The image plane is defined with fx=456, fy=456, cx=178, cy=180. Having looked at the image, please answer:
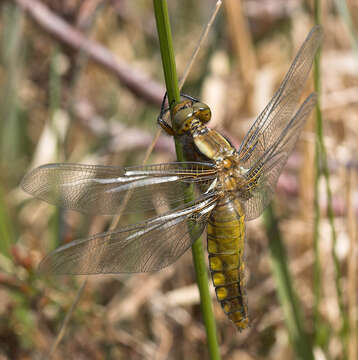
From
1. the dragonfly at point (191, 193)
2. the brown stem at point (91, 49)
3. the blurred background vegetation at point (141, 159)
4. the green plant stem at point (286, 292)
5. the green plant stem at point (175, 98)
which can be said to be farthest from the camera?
the brown stem at point (91, 49)

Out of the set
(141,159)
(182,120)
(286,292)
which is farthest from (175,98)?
(141,159)

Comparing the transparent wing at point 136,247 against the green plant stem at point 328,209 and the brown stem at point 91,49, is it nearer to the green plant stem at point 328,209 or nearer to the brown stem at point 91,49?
the green plant stem at point 328,209

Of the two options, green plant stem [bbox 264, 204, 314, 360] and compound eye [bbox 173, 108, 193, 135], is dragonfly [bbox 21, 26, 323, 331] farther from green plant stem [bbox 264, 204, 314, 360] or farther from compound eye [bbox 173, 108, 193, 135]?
green plant stem [bbox 264, 204, 314, 360]

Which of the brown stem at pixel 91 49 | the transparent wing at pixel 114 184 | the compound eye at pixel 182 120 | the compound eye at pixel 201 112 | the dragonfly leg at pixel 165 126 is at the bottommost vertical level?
the transparent wing at pixel 114 184

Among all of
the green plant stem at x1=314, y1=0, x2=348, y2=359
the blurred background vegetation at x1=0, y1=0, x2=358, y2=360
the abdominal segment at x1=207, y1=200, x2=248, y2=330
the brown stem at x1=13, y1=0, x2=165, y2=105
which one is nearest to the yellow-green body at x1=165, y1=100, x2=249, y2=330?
the abdominal segment at x1=207, y1=200, x2=248, y2=330

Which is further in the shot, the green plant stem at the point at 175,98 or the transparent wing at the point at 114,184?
the transparent wing at the point at 114,184

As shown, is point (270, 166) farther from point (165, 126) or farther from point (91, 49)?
point (91, 49)

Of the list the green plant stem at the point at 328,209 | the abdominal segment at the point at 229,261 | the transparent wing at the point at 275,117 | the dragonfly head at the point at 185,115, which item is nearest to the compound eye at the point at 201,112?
the dragonfly head at the point at 185,115

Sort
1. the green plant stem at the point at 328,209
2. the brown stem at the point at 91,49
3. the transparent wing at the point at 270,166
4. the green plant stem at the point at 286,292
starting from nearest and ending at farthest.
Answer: the transparent wing at the point at 270,166
the green plant stem at the point at 328,209
the green plant stem at the point at 286,292
the brown stem at the point at 91,49
